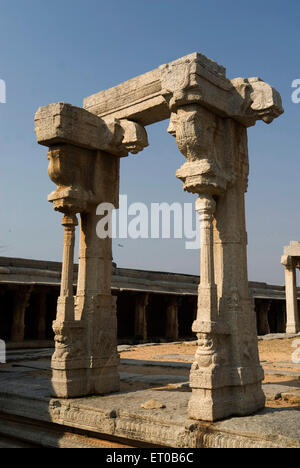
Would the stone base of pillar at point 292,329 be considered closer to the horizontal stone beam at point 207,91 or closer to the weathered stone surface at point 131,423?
the weathered stone surface at point 131,423

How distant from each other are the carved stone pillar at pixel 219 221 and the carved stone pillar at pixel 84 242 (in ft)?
4.92

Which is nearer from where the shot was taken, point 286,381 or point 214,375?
point 214,375

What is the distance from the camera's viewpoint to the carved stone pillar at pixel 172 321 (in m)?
20.0

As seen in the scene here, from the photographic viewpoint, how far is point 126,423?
15.6 feet

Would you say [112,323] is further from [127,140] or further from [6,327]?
[6,327]

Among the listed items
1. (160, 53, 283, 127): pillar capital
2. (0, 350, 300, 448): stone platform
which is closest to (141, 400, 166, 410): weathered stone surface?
(0, 350, 300, 448): stone platform

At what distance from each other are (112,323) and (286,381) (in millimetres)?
3550

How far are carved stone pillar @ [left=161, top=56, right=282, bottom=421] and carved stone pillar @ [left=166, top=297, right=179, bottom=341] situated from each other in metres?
15.1

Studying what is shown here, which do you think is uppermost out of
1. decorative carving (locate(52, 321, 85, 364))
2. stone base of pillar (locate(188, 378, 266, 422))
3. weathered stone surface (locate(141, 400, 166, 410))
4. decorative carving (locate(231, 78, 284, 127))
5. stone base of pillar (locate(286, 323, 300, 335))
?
decorative carving (locate(231, 78, 284, 127))

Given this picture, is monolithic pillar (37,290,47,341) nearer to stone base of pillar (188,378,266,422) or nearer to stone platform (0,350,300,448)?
stone platform (0,350,300,448)

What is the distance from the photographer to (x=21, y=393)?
6094 mm

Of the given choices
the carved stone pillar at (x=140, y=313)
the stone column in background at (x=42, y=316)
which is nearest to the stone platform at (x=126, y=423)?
the stone column in background at (x=42, y=316)

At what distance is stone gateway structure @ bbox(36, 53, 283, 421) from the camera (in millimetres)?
4855
